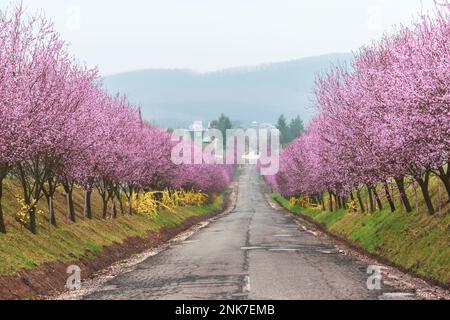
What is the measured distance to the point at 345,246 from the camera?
33.6 metres

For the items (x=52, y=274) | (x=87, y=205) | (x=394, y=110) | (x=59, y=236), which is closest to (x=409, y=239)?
(x=394, y=110)

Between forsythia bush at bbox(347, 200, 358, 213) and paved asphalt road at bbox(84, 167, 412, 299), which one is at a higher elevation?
forsythia bush at bbox(347, 200, 358, 213)

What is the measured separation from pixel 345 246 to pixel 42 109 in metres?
19.3

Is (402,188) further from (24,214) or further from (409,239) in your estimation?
(24,214)

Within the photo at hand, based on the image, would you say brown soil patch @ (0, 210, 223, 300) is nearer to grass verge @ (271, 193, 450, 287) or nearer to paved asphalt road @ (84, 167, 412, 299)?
paved asphalt road @ (84, 167, 412, 299)

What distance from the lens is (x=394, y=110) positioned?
801 inches

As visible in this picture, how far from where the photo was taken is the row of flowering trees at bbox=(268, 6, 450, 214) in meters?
17.5

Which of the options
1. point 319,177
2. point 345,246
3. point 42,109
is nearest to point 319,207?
point 319,177

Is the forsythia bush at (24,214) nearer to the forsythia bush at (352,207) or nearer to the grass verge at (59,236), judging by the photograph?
the grass verge at (59,236)

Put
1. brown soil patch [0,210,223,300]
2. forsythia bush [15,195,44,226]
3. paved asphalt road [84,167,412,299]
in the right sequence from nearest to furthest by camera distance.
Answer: paved asphalt road [84,167,412,299] → brown soil patch [0,210,223,300] → forsythia bush [15,195,44,226]

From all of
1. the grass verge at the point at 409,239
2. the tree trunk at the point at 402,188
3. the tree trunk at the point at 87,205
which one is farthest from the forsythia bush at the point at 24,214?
the tree trunk at the point at 402,188

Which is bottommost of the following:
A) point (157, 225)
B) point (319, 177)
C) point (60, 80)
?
point (157, 225)

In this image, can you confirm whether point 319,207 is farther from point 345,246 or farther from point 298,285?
point 298,285

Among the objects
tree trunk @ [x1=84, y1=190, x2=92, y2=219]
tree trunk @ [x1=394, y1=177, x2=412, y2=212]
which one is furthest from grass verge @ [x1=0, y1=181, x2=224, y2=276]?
tree trunk @ [x1=394, y1=177, x2=412, y2=212]
